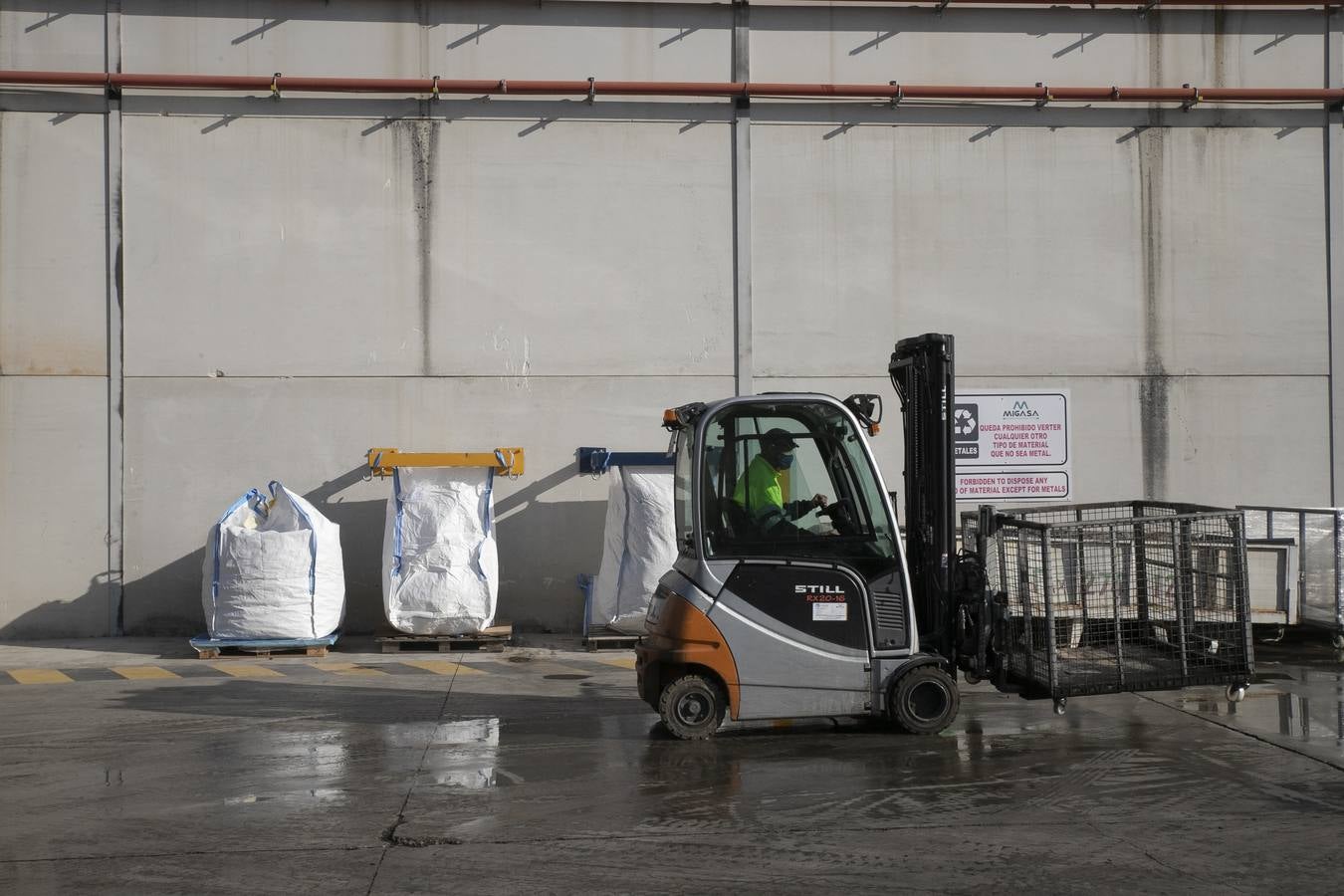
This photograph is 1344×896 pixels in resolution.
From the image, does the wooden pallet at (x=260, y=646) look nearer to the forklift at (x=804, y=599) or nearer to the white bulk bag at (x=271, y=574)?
the white bulk bag at (x=271, y=574)

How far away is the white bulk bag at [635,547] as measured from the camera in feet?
34.9

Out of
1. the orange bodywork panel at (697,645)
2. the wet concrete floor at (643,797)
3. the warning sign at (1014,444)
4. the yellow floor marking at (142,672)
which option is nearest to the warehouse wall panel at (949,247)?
the warning sign at (1014,444)

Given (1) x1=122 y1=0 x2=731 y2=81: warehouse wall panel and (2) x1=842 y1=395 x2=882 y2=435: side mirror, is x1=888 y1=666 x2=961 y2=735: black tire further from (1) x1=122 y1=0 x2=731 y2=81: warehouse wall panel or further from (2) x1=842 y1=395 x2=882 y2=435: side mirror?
(1) x1=122 y1=0 x2=731 y2=81: warehouse wall panel

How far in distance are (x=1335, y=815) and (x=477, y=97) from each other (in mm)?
9534

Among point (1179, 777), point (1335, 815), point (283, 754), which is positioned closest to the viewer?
point (1335, 815)

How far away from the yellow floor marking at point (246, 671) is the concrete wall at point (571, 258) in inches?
68.2

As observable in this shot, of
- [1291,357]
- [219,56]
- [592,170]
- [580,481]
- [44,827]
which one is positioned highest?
[219,56]

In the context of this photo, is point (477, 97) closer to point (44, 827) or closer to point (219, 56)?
point (219, 56)

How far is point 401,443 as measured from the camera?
38.5ft

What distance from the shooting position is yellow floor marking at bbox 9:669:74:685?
9383 mm

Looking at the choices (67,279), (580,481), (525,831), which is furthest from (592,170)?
(525,831)

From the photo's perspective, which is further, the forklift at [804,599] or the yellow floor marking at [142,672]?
the yellow floor marking at [142,672]

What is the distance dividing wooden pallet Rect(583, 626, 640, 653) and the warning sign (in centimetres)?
365

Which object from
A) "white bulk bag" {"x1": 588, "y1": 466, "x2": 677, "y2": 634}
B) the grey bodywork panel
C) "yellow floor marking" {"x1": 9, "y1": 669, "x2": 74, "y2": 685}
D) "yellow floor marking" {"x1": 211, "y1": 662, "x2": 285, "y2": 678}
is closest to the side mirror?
the grey bodywork panel
